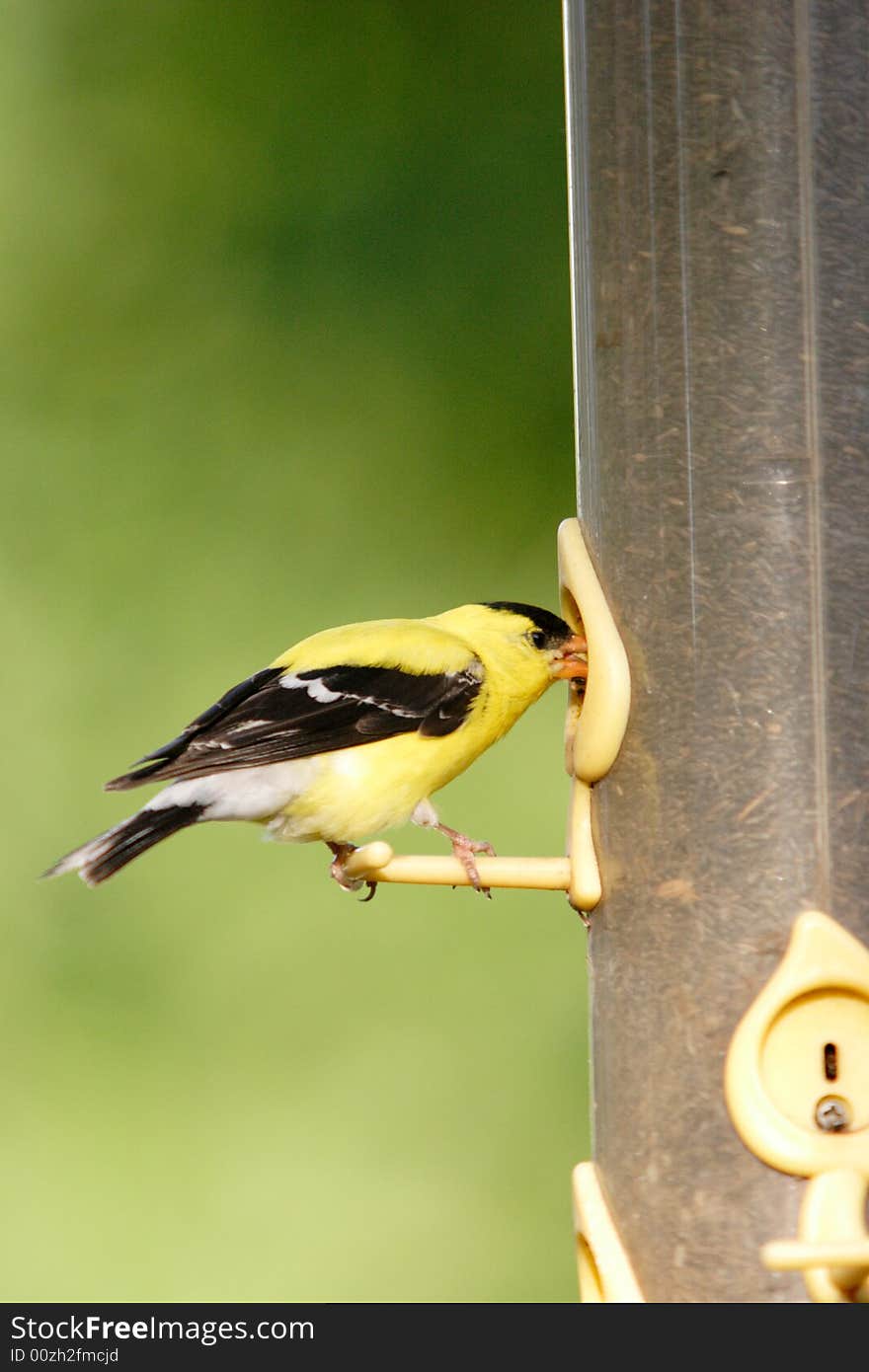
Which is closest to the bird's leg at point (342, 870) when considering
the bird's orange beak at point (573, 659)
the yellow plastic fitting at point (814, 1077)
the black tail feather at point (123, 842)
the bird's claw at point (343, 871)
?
the bird's claw at point (343, 871)

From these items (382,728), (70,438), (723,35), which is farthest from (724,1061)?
(70,438)

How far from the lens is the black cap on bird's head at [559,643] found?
3.28 meters

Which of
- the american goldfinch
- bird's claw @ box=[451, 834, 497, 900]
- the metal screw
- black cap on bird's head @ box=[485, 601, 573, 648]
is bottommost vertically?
the metal screw

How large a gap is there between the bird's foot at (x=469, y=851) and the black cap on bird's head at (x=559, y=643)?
0.34 meters

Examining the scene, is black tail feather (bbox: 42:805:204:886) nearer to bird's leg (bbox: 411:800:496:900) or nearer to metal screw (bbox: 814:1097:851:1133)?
bird's leg (bbox: 411:800:496:900)

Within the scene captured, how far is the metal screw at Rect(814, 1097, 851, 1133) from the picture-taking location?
2578mm

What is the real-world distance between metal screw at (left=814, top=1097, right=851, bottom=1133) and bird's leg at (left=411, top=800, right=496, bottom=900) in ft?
2.12

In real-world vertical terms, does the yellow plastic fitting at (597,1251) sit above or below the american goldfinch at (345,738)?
below

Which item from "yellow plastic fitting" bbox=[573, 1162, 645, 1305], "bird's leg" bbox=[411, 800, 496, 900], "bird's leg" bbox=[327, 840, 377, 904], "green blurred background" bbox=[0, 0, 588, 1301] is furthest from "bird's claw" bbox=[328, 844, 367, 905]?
"green blurred background" bbox=[0, 0, 588, 1301]

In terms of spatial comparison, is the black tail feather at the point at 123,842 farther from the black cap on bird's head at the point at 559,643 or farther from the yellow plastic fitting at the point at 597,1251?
the yellow plastic fitting at the point at 597,1251

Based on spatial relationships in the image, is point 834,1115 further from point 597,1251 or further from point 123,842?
point 123,842

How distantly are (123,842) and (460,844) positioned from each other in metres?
0.65

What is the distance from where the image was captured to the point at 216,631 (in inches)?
261

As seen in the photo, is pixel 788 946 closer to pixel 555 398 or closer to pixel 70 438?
pixel 555 398
